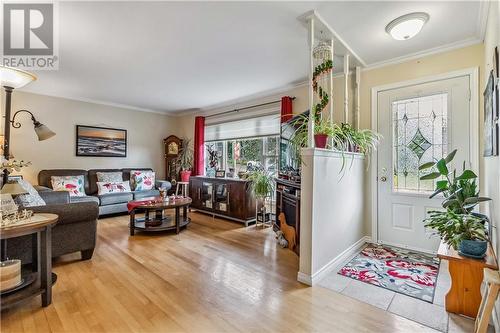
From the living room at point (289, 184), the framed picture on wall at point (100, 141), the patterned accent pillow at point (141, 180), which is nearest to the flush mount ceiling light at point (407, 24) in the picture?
the living room at point (289, 184)

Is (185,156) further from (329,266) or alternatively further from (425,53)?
(425,53)

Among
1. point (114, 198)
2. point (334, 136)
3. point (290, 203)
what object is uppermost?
point (334, 136)

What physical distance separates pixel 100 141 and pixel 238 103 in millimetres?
3133

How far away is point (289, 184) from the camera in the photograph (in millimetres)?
3021

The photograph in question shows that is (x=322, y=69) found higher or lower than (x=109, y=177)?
higher

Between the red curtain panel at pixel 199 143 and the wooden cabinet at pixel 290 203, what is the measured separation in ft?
9.00

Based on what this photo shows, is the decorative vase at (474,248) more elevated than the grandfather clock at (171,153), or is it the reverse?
the grandfather clock at (171,153)

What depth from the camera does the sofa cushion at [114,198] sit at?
4543 mm

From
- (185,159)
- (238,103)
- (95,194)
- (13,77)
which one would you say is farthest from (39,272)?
(185,159)

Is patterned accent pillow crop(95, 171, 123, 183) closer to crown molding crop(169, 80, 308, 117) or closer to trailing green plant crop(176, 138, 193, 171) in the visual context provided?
trailing green plant crop(176, 138, 193, 171)

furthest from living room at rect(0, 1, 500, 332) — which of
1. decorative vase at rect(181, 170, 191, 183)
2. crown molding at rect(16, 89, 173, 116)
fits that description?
decorative vase at rect(181, 170, 191, 183)

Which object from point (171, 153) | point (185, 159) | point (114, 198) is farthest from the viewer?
point (171, 153)

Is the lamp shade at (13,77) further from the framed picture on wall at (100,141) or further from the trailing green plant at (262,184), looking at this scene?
the framed picture on wall at (100,141)

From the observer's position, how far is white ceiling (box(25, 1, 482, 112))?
6.92ft
